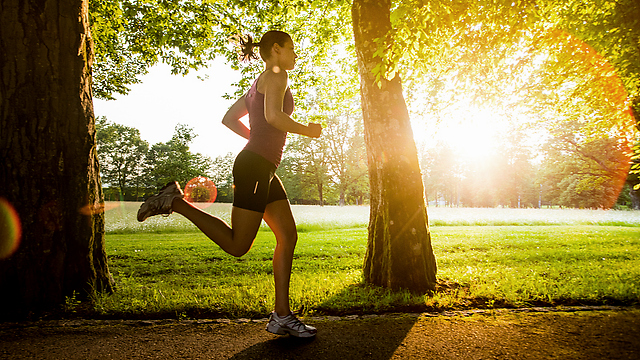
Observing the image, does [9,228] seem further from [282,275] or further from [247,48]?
[247,48]

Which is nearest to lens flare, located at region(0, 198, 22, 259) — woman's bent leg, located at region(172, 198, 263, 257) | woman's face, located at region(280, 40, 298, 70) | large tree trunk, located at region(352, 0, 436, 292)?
woman's bent leg, located at region(172, 198, 263, 257)

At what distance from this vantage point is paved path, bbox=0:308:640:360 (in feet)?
8.17

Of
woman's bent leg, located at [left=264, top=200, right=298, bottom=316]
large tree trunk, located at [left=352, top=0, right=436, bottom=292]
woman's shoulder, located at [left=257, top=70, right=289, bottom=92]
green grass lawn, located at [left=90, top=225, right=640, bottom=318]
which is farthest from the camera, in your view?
large tree trunk, located at [left=352, top=0, right=436, bottom=292]

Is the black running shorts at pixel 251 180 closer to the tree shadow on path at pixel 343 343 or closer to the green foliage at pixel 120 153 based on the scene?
the tree shadow on path at pixel 343 343

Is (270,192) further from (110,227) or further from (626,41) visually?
(110,227)

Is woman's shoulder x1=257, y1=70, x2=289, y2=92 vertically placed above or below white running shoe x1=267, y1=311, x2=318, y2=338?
above

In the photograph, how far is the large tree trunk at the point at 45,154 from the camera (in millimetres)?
3287

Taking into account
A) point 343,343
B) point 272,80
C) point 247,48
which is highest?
point 247,48

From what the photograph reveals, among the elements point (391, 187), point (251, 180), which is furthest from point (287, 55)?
point (391, 187)

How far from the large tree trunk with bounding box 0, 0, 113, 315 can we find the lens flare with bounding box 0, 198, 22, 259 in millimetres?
47

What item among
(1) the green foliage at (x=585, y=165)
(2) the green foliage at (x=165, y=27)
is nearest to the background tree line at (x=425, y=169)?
(1) the green foliage at (x=585, y=165)

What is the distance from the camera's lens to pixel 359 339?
2771 mm

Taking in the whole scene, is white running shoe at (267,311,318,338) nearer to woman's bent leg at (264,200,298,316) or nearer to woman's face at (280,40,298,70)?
woman's bent leg at (264,200,298,316)

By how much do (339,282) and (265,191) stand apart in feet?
8.46
